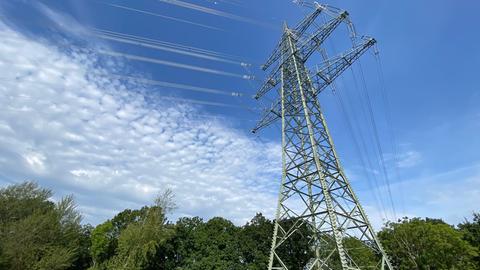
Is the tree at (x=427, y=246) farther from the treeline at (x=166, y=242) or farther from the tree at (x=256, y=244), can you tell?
the tree at (x=256, y=244)

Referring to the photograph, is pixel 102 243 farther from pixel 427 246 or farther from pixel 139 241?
pixel 427 246

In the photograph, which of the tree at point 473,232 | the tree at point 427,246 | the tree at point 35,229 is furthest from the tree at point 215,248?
the tree at point 473,232

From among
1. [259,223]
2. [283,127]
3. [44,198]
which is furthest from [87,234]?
[283,127]

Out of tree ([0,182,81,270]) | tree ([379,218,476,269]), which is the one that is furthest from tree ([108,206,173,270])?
tree ([379,218,476,269])

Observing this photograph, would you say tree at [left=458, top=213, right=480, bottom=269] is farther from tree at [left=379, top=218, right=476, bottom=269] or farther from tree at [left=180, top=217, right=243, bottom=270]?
tree at [left=180, top=217, right=243, bottom=270]

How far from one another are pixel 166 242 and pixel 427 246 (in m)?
28.1

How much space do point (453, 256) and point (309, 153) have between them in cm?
2377

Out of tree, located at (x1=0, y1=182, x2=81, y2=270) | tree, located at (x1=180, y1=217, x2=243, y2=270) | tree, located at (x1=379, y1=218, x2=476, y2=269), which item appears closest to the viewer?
tree, located at (x1=0, y1=182, x2=81, y2=270)

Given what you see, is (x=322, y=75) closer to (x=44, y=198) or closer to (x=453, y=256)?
(x=453, y=256)

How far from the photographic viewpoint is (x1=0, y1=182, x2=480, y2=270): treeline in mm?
29250

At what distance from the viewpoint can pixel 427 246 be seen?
33.8 m

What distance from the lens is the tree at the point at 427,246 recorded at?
3219cm

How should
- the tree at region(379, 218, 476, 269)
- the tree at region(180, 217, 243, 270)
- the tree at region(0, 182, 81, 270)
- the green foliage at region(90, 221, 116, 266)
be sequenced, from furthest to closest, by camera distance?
the green foliage at region(90, 221, 116, 266)
the tree at region(180, 217, 243, 270)
the tree at region(379, 218, 476, 269)
the tree at region(0, 182, 81, 270)

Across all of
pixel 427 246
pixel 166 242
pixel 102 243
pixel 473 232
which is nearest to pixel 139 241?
pixel 166 242
